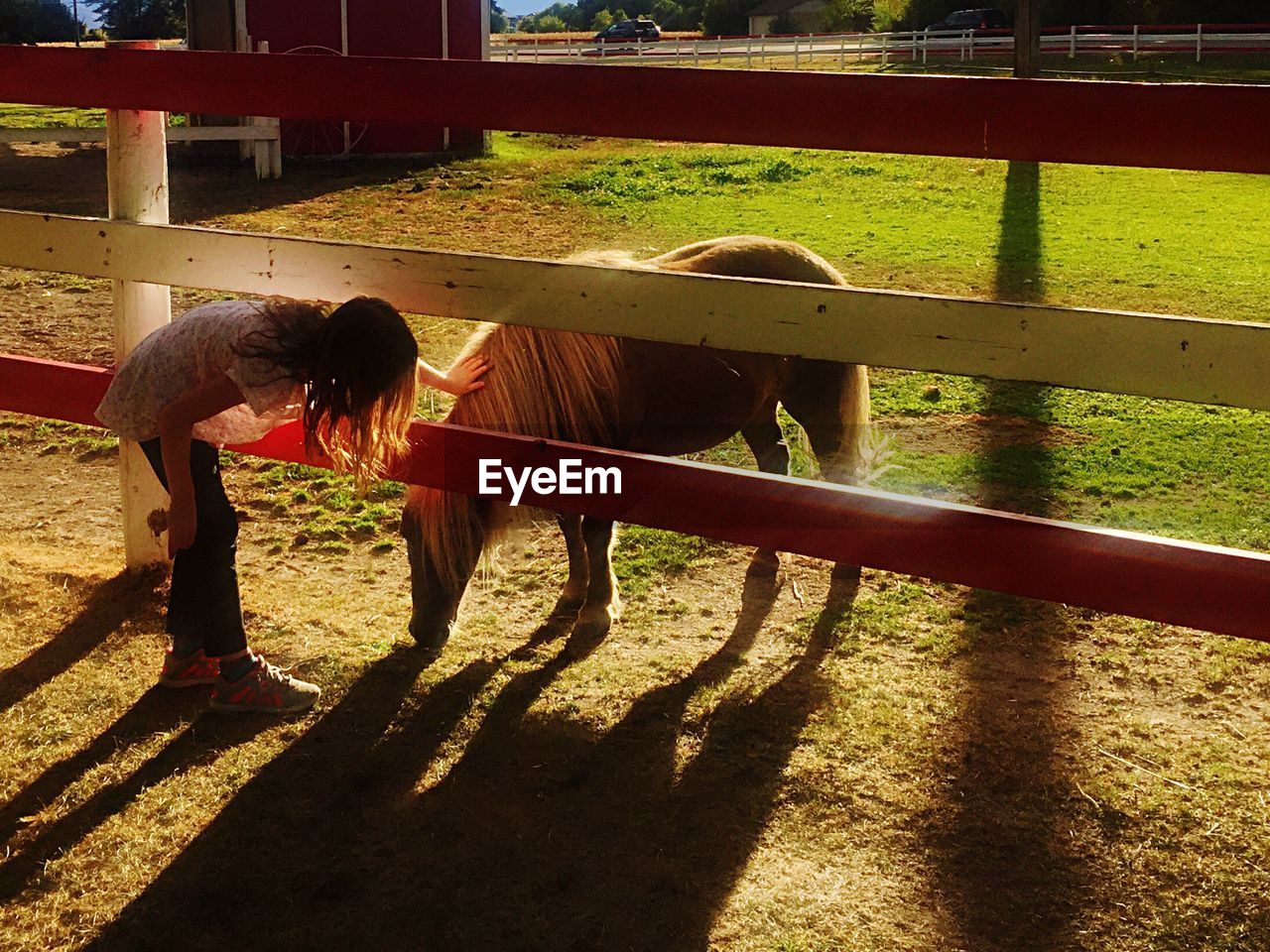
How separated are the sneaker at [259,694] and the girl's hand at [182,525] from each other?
0.51 metres

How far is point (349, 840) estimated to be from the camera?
2.63 m

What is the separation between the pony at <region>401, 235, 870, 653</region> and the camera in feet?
11.3

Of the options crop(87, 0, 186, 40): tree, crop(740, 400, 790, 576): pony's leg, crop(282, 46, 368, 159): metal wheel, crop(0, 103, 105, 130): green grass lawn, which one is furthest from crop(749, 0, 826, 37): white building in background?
Result: crop(740, 400, 790, 576): pony's leg

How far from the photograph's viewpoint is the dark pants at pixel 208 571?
3088 millimetres

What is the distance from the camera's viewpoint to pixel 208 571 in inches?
123

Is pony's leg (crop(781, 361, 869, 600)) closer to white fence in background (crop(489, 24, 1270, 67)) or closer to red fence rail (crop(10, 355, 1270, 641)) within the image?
red fence rail (crop(10, 355, 1270, 641))

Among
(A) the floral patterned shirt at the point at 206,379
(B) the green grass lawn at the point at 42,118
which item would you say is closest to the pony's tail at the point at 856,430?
(A) the floral patterned shirt at the point at 206,379

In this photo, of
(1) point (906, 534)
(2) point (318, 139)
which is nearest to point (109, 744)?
(1) point (906, 534)

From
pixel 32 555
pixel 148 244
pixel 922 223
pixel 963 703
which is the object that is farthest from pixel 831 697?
pixel 922 223

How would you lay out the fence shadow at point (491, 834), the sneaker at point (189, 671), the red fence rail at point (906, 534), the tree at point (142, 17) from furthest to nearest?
the tree at point (142, 17) → the sneaker at point (189, 671) → the fence shadow at point (491, 834) → the red fence rail at point (906, 534)

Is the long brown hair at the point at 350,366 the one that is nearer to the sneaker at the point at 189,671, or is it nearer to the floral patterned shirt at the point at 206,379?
the floral patterned shirt at the point at 206,379

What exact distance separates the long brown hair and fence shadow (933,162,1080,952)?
151 centimetres

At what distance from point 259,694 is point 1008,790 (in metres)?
1.86

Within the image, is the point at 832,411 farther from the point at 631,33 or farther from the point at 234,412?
the point at 631,33
